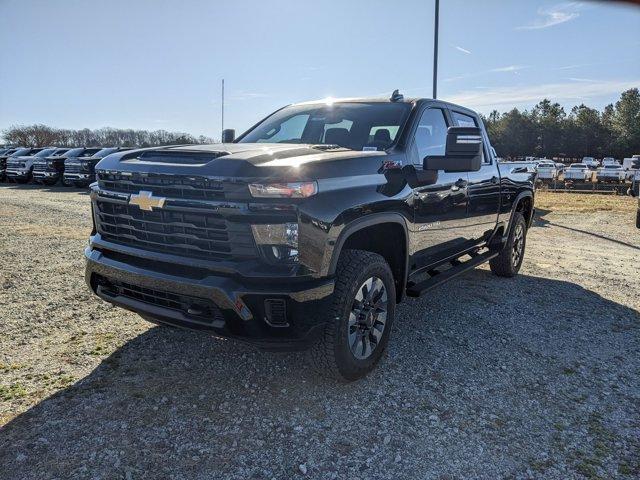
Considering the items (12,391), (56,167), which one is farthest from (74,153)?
(12,391)

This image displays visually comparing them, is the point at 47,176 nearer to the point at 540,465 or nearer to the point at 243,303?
the point at 243,303

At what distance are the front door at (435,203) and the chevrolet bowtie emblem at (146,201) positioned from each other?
5.91ft

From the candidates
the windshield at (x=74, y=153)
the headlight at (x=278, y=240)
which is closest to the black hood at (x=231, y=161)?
the headlight at (x=278, y=240)

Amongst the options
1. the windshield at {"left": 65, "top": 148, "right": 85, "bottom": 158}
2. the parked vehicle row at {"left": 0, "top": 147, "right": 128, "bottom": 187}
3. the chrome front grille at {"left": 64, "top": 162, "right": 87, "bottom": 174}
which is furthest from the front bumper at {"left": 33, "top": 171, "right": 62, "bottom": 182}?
the chrome front grille at {"left": 64, "top": 162, "right": 87, "bottom": 174}

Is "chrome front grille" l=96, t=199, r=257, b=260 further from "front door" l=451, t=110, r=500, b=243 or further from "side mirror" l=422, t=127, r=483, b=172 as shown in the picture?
"front door" l=451, t=110, r=500, b=243

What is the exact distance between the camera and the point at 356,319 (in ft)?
10.8

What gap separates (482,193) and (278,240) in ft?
9.77

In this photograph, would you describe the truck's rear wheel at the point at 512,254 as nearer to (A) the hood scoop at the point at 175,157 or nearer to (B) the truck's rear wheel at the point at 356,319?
(B) the truck's rear wheel at the point at 356,319

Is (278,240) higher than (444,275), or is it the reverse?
(278,240)

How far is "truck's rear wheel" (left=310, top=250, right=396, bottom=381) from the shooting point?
3066mm

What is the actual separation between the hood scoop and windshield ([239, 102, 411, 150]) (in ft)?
4.06

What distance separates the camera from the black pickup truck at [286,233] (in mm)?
2775

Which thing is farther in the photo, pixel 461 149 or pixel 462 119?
pixel 462 119

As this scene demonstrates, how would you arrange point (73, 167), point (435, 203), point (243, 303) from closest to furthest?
point (243, 303), point (435, 203), point (73, 167)
